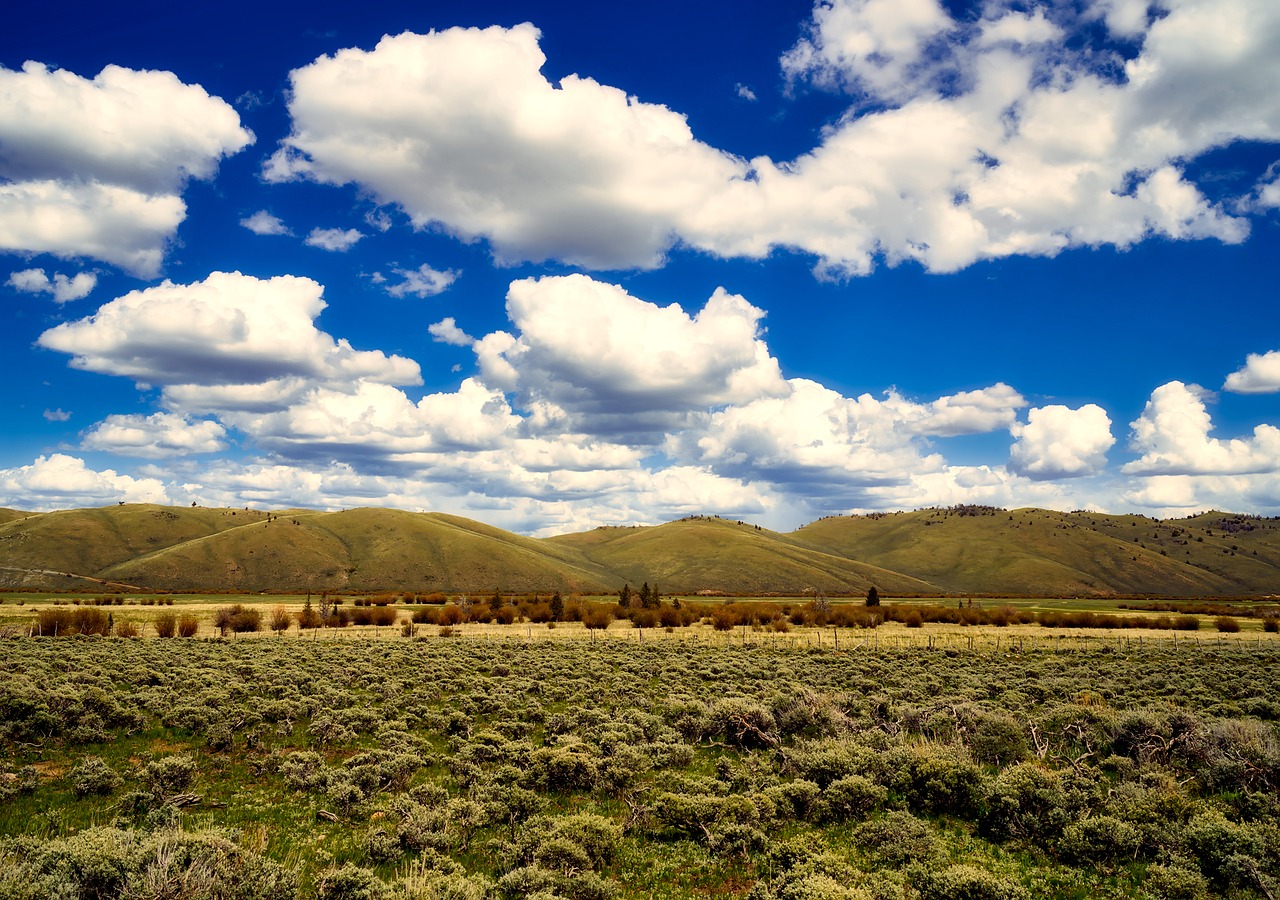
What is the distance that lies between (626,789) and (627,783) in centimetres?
30

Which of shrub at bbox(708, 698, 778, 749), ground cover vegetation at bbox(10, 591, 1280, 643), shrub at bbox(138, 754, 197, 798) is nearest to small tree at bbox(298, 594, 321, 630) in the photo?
ground cover vegetation at bbox(10, 591, 1280, 643)

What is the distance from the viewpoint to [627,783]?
17.8 metres

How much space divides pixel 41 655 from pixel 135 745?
75.8ft

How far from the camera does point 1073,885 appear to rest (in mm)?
11867

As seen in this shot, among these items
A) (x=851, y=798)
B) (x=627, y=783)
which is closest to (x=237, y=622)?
(x=627, y=783)

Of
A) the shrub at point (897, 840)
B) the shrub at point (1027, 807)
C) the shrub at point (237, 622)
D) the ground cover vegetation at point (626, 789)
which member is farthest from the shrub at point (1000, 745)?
the shrub at point (237, 622)

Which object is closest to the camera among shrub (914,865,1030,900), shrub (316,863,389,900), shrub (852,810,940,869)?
shrub (316,863,389,900)

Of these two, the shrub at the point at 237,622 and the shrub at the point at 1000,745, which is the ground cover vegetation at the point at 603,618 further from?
the shrub at the point at 1000,745

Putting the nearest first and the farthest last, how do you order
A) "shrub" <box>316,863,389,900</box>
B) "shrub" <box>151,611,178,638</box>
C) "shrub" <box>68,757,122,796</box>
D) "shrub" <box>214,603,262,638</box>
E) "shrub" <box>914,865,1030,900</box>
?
"shrub" <box>316,863,389,900</box> < "shrub" <box>914,865,1030,900</box> < "shrub" <box>68,757,122,796</box> < "shrub" <box>151,611,178,638</box> < "shrub" <box>214,603,262,638</box>

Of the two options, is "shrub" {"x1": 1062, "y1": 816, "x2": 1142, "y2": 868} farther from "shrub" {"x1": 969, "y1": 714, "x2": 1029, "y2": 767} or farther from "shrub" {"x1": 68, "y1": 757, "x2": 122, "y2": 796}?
"shrub" {"x1": 68, "y1": 757, "x2": 122, "y2": 796}

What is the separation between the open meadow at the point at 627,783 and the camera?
11.3m

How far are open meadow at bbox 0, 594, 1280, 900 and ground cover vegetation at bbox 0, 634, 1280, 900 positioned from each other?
79mm

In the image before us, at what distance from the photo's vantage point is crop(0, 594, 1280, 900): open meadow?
37.0 ft

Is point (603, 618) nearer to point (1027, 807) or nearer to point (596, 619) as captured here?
point (596, 619)
